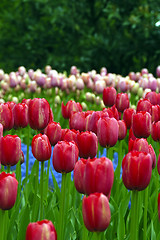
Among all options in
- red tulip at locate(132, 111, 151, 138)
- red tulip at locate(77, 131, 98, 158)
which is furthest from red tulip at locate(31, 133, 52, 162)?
red tulip at locate(132, 111, 151, 138)

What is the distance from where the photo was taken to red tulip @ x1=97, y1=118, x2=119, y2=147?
6.52 ft

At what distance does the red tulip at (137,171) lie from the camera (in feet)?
4.69

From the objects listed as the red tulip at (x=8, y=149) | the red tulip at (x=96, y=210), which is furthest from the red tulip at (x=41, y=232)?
the red tulip at (x=8, y=149)

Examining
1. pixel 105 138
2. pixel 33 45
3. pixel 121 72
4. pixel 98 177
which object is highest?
pixel 33 45

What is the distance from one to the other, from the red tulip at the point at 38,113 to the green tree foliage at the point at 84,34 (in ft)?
25.1

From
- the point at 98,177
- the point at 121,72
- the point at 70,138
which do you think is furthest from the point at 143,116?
the point at 121,72

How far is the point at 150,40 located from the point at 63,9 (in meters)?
2.24

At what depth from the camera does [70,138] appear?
6.55 feet

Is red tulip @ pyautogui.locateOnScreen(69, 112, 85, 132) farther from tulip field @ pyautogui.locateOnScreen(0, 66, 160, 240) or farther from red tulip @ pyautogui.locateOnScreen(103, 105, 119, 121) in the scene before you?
red tulip @ pyautogui.locateOnScreen(103, 105, 119, 121)

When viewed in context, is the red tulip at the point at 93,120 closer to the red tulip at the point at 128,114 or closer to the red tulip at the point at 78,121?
the red tulip at the point at 78,121

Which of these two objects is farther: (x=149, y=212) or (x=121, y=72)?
(x=121, y=72)

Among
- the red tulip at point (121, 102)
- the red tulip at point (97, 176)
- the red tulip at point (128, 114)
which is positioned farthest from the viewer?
the red tulip at point (121, 102)

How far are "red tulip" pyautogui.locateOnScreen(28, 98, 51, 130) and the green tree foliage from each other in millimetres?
7654

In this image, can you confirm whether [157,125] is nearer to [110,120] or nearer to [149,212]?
[110,120]
